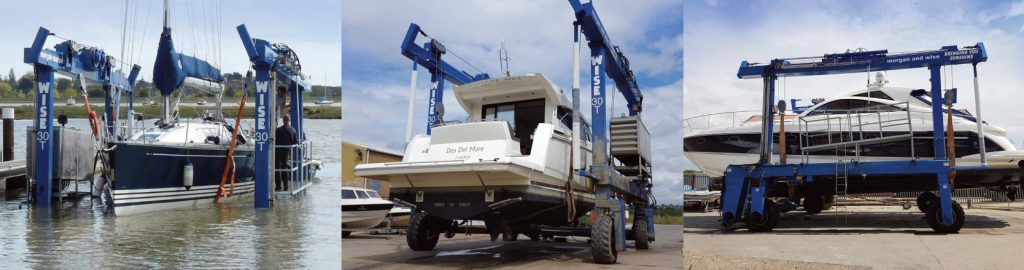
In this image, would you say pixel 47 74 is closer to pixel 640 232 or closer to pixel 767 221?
pixel 640 232

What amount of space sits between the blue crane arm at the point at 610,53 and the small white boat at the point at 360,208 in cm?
283

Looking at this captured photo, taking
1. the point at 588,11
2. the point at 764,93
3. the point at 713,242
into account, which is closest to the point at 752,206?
the point at 764,93

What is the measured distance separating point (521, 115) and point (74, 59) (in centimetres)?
1187

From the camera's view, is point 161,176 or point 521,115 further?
point 161,176

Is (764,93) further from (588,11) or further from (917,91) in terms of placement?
(588,11)

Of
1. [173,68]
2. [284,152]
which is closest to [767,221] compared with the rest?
[284,152]

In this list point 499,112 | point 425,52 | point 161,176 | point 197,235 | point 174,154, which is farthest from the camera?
point 174,154

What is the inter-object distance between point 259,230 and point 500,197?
4.53 metres

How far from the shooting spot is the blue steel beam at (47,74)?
12.2 metres

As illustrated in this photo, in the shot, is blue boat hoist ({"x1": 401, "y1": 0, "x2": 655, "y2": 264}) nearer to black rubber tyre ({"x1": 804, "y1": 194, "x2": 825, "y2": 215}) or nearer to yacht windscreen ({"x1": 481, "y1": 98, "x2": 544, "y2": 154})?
yacht windscreen ({"x1": 481, "y1": 98, "x2": 544, "y2": 154})

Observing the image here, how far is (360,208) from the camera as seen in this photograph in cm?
704

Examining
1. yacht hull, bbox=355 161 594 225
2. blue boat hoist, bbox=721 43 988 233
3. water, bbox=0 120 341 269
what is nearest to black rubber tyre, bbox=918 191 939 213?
blue boat hoist, bbox=721 43 988 233

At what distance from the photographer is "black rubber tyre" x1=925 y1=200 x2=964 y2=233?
9.50m

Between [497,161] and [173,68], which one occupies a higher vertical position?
[173,68]
